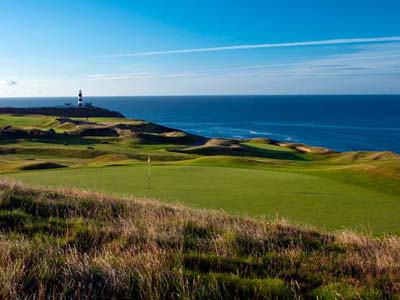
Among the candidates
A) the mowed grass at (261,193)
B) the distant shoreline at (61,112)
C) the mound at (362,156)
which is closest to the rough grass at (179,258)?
the mowed grass at (261,193)

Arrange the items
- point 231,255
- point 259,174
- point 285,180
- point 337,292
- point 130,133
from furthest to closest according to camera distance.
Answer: point 130,133 → point 259,174 → point 285,180 → point 231,255 → point 337,292

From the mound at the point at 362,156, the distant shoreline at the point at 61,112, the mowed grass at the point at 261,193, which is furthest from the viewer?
the distant shoreline at the point at 61,112

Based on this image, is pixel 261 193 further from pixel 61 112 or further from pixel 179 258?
pixel 61 112

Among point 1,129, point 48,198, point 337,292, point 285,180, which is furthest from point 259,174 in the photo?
→ point 1,129

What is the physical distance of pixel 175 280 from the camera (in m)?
3.98

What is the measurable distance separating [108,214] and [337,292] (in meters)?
4.45

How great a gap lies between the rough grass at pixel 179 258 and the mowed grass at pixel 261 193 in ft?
7.31

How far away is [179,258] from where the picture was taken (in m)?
4.65

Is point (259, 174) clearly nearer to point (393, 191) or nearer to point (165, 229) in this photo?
point (393, 191)

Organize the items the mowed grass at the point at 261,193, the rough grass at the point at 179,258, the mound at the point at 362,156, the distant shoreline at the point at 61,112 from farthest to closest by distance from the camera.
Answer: the distant shoreline at the point at 61,112
the mound at the point at 362,156
the mowed grass at the point at 261,193
the rough grass at the point at 179,258

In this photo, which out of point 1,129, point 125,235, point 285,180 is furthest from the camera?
point 1,129

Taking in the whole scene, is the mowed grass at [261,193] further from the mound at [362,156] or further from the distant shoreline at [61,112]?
the distant shoreline at [61,112]

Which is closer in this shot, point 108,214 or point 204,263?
point 204,263

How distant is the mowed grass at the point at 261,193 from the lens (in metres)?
9.00
